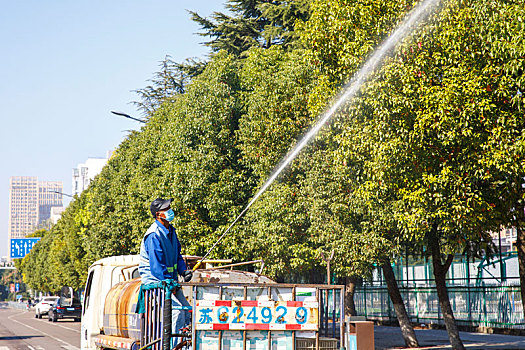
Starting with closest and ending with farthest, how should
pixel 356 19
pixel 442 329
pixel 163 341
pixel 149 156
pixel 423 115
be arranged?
1. pixel 163 341
2. pixel 423 115
3. pixel 356 19
4. pixel 442 329
5. pixel 149 156

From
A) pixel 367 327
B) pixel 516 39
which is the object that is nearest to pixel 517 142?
pixel 516 39

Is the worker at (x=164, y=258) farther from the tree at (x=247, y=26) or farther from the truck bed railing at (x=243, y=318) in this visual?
the tree at (x=247, y=26)

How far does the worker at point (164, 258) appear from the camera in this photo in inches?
320

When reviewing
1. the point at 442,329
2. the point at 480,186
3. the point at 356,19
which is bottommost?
the point at 442,329

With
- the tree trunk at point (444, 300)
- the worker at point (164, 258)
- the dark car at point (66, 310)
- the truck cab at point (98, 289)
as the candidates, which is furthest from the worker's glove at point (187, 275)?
the dark car at point (66, 310)

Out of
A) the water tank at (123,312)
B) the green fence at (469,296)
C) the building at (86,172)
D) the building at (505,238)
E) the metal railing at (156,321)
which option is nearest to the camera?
the metal railing at (156,321)

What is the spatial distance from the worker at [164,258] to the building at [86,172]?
108621 mm

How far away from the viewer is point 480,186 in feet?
47.8

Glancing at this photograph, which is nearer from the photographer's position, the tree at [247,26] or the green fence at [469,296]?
the green fence at [469,296]

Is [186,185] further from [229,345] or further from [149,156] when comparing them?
[229,345]

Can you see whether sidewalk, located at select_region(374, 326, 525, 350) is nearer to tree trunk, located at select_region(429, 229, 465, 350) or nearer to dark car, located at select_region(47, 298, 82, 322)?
tree trunk, located at select_region(429, 229, 465, 350)

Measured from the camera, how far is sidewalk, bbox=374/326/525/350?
20.3m

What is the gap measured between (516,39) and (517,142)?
1.82 meters

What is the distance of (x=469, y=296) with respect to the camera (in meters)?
26.9
